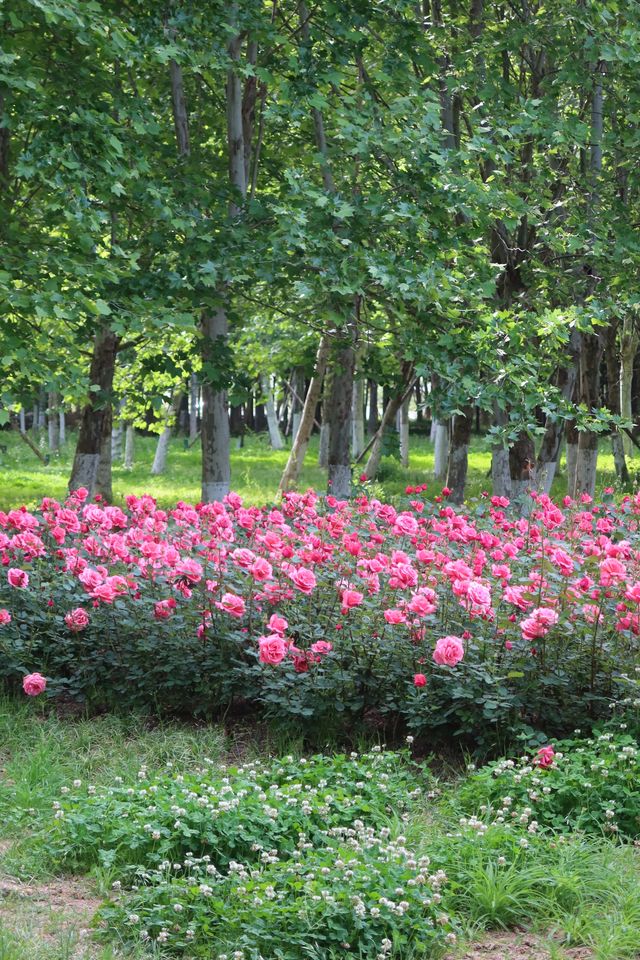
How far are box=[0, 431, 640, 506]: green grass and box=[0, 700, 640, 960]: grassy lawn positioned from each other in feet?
26.8

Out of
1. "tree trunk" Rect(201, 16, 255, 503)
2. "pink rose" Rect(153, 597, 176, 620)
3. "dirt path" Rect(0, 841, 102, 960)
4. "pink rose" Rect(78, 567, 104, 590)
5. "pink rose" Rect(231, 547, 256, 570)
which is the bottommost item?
"dirt path" Rect(0, 841, 102, 960)

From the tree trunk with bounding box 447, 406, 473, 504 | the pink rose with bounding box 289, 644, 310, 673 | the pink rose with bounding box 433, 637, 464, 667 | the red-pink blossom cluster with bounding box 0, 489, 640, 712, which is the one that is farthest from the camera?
the tree trunk with bounding box 447, 406, 473, 504

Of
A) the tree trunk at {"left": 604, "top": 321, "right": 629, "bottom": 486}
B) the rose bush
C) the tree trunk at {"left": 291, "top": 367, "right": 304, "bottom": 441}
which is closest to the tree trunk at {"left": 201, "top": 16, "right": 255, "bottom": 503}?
the rose bush

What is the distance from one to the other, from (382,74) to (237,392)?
114 inches

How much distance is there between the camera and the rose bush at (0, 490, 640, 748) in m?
5.29

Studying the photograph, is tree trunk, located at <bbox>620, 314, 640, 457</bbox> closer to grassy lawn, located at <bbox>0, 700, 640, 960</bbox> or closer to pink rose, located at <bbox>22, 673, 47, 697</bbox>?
pink rose, located at <bbox>22, 673, 47, 697</bbox>

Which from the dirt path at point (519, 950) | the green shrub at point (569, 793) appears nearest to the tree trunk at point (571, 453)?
the green shrub at point (569, 793)

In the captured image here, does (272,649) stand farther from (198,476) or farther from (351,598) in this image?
(198,476)

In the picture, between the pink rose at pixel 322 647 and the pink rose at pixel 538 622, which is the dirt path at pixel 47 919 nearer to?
the pink rose at pixel 322 647

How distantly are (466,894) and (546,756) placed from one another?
37.0 inches

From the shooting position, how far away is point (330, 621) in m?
5.94

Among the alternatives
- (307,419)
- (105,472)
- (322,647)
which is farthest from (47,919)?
(307,419)

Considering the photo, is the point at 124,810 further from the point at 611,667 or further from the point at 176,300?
the point at 176,300

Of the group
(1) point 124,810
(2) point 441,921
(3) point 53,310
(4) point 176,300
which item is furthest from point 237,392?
(2) point 441,921
